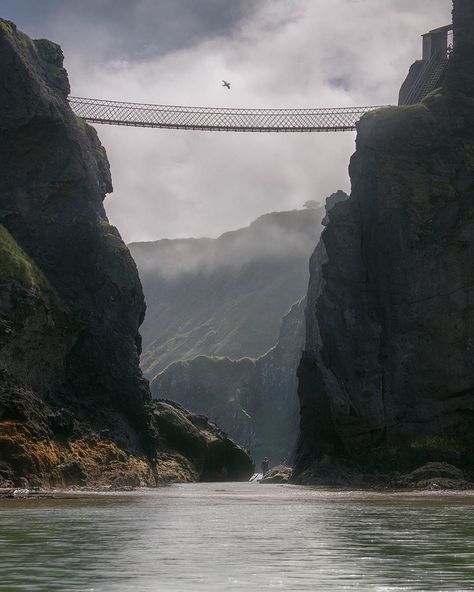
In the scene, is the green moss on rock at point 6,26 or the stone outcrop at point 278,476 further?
the stone outcrop at point 278,476

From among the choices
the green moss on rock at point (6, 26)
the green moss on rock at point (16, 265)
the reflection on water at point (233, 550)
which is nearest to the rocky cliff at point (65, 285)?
the green moss on rock at point (16, 265)

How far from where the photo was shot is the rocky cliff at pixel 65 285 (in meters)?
91.0

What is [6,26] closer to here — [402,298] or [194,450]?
[402,298]

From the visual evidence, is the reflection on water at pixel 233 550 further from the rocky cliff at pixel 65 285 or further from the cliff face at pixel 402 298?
the cliff face at pixel 402 298

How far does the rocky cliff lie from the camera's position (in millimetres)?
91000

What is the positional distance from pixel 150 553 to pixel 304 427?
85609 millimetres

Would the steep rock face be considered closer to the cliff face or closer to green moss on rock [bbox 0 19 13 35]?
the cliff face

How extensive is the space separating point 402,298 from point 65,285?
111 feet

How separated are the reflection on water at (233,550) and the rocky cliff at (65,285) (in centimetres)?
4077

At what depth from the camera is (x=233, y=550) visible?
30797mm

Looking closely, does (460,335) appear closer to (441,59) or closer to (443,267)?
(443,267)

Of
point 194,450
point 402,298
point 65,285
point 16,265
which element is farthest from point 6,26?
point 194,450

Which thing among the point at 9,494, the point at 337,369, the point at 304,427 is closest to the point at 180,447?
the point at 304,427

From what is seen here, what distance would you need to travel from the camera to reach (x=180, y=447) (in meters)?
142
